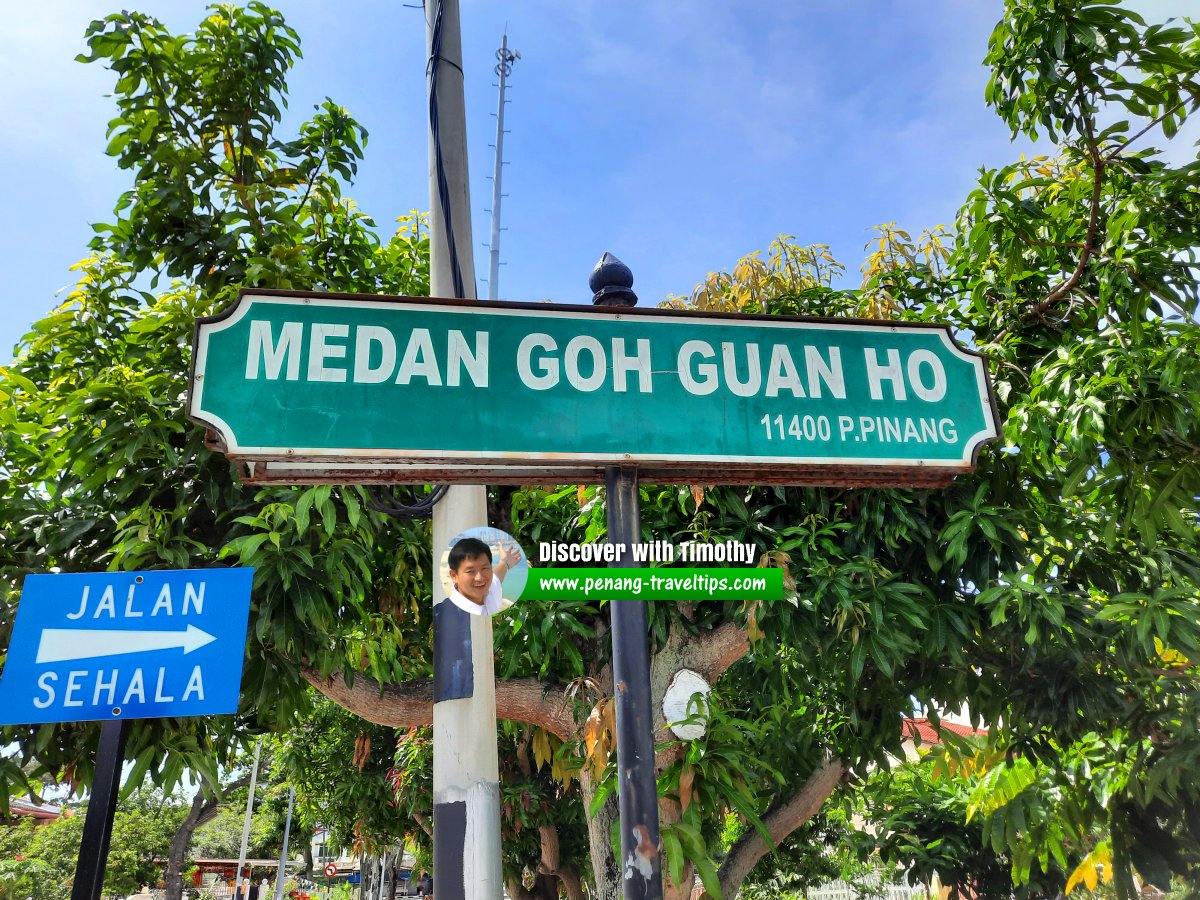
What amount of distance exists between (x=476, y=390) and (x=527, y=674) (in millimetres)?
6070

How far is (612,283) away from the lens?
6.73 ft

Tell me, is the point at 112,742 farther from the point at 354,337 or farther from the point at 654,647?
the point at 654,647

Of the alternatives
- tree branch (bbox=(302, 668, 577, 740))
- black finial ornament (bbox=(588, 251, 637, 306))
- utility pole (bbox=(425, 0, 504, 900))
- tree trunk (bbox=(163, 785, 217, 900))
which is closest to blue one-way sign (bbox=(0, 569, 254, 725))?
utility pole (bbox=(425, 0, 504, 900))

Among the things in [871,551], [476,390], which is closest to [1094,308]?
[871,551]

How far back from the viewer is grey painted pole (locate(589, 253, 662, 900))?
1474 millimetres

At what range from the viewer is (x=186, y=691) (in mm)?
1896

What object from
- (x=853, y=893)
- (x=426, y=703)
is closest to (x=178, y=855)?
(x=853, y=893)

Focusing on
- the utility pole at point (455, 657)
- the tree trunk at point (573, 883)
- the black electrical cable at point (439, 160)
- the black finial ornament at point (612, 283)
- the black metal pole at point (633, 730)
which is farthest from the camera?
the tree trunk at point (573, 883)

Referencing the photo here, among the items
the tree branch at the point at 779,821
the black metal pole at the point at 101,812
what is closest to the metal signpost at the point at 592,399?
the black metal pole at the point at 101,812

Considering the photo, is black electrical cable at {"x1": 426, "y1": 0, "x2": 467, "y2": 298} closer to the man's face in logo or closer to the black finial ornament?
the black finial ornament

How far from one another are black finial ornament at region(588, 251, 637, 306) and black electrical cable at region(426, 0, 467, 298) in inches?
37.8

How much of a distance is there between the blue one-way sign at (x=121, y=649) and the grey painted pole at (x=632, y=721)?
0.95 m

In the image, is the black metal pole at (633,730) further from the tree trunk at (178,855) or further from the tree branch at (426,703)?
the tree trunk at (178,855)

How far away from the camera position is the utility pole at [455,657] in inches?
106
